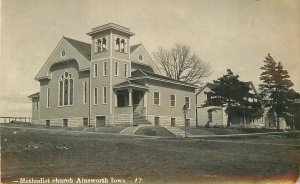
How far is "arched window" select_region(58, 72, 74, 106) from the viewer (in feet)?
60.9

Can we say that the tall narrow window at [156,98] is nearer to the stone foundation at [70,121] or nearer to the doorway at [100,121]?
the doorway at [100,121]

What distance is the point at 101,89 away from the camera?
59.1 feet

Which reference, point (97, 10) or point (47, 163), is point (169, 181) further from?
point (97, 10)

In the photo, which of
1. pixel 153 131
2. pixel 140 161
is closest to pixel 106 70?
pixel 153 131

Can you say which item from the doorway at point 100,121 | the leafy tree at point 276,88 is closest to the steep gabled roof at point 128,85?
the doorway at point 100,121

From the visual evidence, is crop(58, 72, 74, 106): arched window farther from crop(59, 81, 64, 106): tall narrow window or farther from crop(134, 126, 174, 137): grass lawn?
crop(134, 126, 174, 137): grass lawn

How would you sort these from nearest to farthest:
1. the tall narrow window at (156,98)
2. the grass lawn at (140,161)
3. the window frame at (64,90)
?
the grass lawn at (140,161) → the window frame at (64,90) → the tall narrow window at (156,98)

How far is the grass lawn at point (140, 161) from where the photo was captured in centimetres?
823

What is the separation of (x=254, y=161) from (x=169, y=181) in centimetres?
269

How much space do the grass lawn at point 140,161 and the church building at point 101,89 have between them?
21.0 feet

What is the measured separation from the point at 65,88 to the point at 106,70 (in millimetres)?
2329

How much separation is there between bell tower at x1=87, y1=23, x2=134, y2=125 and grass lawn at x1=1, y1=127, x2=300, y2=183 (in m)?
6.39

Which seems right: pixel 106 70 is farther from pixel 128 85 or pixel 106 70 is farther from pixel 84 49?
pixel 84 49

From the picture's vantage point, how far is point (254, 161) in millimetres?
9836
